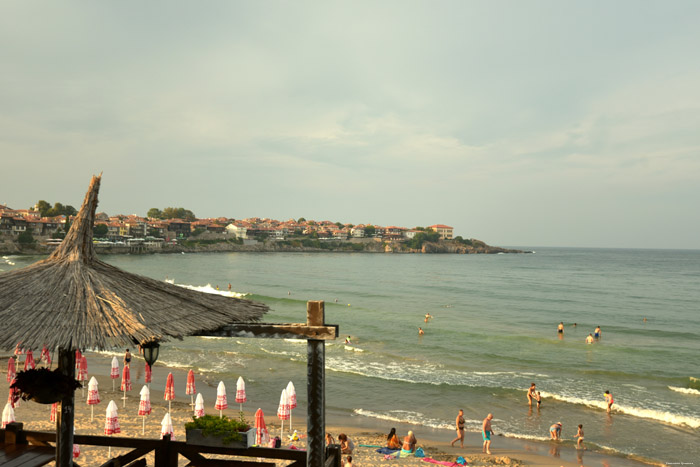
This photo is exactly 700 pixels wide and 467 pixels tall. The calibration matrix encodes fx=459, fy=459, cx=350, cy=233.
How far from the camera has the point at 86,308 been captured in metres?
4.57

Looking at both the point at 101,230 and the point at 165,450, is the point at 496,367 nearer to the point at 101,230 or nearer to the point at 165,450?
the point at 165,450

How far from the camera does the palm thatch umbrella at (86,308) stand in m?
4.38

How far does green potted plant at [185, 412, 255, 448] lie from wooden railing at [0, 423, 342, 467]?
7 centimetres

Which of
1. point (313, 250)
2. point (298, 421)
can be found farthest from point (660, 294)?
point (313, 250)

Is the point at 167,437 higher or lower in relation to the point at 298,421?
higher

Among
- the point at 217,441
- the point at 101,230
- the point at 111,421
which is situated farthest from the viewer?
the point at 101,230

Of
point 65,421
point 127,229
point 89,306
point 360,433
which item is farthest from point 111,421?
point 127,229

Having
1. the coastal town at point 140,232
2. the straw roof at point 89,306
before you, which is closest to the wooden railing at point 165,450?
the straw roof at point 89,306

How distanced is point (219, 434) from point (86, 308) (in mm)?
2592

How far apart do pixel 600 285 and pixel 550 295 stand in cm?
2195

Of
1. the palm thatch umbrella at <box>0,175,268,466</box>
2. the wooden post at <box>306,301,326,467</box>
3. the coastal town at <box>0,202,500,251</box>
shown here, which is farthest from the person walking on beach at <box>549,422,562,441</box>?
the coastal town at <box>0,202,500,251</box>

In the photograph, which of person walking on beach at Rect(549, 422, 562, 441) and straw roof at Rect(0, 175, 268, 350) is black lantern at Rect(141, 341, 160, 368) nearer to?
straw roof at Rect(0, 175, 268, 350)

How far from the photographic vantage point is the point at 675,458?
14172mm

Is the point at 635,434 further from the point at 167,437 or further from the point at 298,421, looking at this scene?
the point at 167,437
